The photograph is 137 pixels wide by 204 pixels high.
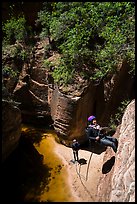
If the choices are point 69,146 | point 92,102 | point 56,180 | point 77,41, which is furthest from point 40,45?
point 56,180

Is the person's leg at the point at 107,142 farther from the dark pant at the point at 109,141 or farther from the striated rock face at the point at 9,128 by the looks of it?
the striated rock face at the point at 9,128

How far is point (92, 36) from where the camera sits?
1425 cm

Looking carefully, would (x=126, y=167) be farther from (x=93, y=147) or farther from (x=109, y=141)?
(x=93, y=147)

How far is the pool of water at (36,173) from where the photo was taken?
38.9 ft

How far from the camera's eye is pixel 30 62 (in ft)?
53.9

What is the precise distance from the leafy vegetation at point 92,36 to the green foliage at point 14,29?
5.16ft

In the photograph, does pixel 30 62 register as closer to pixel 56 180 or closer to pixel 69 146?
pixel 69 146

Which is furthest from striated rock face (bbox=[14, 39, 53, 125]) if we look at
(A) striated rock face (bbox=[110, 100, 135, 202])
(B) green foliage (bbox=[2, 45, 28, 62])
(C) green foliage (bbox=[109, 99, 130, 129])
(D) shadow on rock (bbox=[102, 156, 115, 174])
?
(A) striated rock face (bbox=[110, 100, 135, 202])

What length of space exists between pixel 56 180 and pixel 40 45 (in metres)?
7.86

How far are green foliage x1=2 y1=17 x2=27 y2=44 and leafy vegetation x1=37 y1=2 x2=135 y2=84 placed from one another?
1.57 metres

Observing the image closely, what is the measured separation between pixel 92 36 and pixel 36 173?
7072mm

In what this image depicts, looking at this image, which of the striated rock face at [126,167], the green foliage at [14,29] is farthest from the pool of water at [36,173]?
the green foliage at [14,29]

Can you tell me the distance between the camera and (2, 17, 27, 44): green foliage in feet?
52.8

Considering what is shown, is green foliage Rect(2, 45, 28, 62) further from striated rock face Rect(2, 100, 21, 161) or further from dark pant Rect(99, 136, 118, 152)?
dark pant Rect(99, 136, 118, 152)
